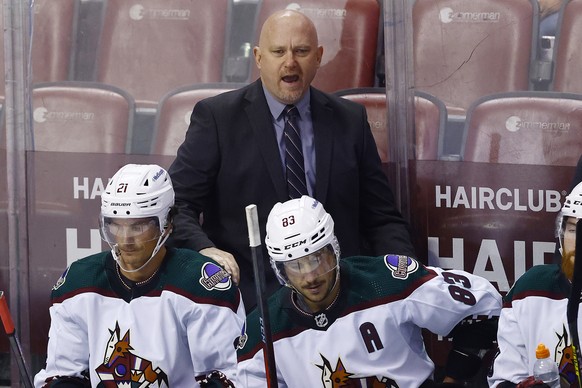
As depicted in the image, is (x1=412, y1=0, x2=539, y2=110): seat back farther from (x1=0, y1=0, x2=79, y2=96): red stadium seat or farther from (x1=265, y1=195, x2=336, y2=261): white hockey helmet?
(x1=0, y1=0, x2=79, y2=96): red stadium seat

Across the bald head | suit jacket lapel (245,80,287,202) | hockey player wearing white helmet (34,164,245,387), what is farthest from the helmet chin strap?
the bald head

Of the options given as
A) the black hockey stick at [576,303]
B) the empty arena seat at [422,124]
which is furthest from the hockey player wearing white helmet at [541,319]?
the empty arena seat at [422,124]

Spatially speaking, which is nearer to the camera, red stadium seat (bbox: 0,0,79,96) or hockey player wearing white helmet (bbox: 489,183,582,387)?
hockey player wearing white helmet (bbox: 489,183,582,387)

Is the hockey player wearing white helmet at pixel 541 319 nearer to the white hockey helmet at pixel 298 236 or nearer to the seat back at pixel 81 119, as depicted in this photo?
the white hockey helmet at pixel 298 236

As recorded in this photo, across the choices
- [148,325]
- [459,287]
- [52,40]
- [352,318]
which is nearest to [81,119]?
[52,40]

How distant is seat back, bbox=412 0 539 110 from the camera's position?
383 centimetres

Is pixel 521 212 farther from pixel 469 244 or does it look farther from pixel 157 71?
pixel 157 71

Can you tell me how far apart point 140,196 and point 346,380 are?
0.68 m

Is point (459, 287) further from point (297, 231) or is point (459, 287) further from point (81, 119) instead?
point (81, 119)

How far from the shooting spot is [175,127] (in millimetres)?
4070

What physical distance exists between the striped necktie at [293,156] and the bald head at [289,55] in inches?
2.0

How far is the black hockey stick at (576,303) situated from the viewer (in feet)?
8.96

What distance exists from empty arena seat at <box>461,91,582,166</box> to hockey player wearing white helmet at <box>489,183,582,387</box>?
2.52 ft

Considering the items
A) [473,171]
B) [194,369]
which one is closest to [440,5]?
[473,171]
